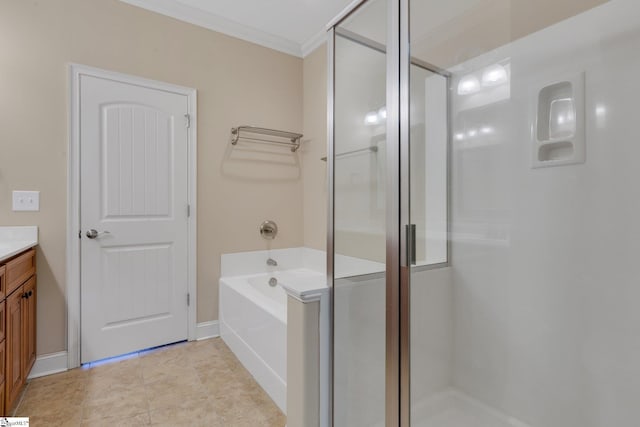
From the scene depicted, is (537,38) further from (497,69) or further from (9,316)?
(9,316)

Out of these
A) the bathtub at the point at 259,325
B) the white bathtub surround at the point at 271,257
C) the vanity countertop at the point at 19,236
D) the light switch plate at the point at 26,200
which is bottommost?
the bathtub at the point at 259,325

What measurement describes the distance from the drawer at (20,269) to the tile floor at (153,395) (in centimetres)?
69

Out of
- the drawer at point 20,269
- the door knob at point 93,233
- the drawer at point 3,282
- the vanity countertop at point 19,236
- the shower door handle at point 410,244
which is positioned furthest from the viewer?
the door knob at point 93,233

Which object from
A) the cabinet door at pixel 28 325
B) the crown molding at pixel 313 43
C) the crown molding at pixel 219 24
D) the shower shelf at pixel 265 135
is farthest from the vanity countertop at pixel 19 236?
the crown molding at pixel 313 43

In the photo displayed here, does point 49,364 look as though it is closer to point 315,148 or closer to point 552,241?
point 315,148

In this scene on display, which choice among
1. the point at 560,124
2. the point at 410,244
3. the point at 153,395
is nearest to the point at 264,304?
the point at 153,395

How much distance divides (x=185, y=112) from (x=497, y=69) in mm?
2209

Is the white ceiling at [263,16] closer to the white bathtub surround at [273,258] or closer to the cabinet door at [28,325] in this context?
the white bathtub surround at [273,258]

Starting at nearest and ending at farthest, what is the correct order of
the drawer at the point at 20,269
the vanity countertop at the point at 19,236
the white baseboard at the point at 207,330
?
the drawer at the point at 20,269, the vanity countertop at the point at 19,236, the white baseboard at the point at 207,330

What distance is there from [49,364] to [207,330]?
40.4 inches

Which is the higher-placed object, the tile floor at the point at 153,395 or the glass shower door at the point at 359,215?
the glass shower door at the point at 359,215

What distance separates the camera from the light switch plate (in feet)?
6.67

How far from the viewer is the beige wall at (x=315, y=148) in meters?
2.96

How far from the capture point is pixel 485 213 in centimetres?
165
